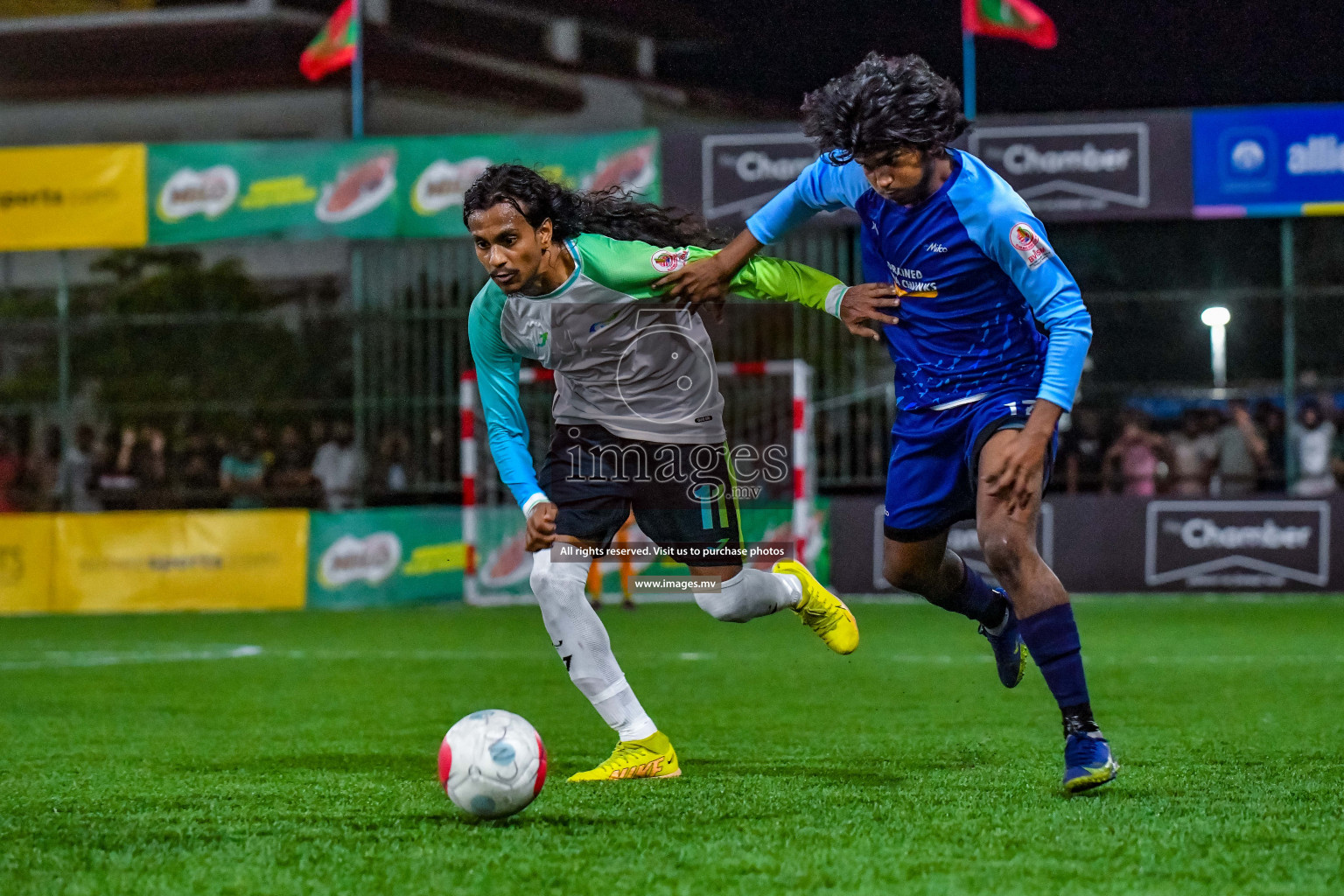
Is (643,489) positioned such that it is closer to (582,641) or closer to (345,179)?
(582,641)

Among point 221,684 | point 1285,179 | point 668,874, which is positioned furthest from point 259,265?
point 668,874

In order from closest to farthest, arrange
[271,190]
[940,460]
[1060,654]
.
A: [1060,654], [940,460], [271,190]

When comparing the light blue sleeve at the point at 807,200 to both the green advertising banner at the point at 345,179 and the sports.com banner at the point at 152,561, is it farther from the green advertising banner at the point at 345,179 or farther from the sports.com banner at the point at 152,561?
the sports.com banner at the point at 152,561

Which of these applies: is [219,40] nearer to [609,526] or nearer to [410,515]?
[410,515]

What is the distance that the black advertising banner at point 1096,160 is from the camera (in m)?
16.0

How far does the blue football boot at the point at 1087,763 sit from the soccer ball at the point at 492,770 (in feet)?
4.81

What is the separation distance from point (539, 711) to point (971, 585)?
276 cm

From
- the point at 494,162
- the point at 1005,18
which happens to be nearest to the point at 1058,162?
the point at 1005,18

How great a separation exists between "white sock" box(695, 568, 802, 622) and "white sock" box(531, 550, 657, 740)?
1.33 ft

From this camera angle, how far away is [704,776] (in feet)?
17.7

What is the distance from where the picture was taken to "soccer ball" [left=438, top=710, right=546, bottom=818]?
4.42 m

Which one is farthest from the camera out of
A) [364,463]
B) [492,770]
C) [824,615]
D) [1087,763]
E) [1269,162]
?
[364,463]

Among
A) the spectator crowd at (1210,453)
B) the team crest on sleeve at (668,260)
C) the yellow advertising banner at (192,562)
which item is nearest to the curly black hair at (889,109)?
the team crest on sleeve at (668,260)

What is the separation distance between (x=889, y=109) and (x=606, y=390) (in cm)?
145
